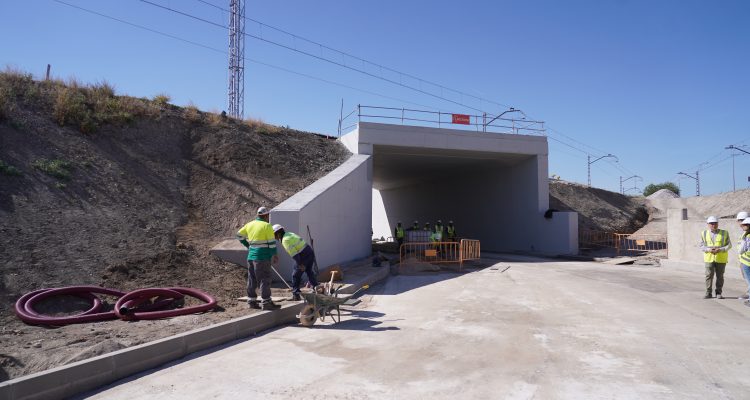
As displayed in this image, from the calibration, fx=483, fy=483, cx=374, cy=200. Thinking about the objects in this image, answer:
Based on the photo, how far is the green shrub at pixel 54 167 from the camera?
11953 millimetres

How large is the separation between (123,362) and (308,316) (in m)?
3.14

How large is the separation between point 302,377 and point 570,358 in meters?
3.24

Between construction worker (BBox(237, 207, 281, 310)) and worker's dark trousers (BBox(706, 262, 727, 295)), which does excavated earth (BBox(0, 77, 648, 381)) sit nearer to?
construction worker (BBox(237, 207, 281, 310))

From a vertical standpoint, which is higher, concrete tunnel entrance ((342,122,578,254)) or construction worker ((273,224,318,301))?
concrete tunnel entrance ((342,122,578,254))

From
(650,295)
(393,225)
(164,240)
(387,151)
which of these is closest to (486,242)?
(387,151)

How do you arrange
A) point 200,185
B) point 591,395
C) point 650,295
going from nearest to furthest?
point 591,395, point 650,295, point 200,185

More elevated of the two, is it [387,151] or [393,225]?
[387,151]

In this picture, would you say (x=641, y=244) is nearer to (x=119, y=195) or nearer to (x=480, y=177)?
(x=480, y=177)

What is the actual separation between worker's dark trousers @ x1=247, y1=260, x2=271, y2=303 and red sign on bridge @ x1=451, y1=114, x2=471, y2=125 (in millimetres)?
15505

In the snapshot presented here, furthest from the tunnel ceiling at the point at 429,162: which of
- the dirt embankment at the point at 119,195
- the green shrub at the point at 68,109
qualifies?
the green shrub at the point at 68,109

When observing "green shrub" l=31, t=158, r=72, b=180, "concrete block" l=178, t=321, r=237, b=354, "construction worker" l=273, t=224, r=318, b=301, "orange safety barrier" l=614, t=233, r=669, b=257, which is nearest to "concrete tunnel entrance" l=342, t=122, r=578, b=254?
"orange safety barrier" l=614, t=233, r=669, b=257

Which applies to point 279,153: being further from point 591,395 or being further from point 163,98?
point 591,395

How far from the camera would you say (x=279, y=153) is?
60.1 ft

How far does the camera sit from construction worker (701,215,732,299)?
32.7 ft
